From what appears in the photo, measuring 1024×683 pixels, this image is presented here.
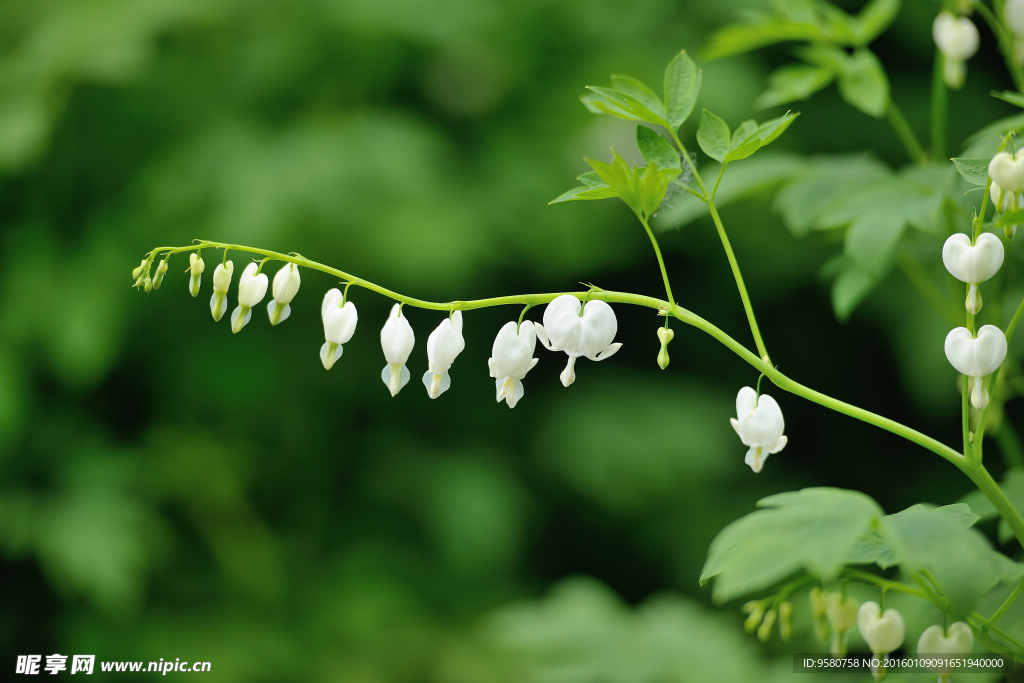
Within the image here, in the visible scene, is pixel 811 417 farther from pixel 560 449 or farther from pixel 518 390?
pixel 518 390

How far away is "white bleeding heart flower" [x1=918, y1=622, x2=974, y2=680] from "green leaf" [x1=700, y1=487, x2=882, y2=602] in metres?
0.21

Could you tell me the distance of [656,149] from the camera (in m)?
0.60

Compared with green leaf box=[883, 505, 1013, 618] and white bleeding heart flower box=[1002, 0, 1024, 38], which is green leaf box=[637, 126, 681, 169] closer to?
green leaf box=[883, 505, 1013, 618]

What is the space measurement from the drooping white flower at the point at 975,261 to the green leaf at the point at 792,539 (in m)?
0.19

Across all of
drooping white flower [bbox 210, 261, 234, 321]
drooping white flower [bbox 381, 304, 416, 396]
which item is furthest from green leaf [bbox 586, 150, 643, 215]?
→ drooping white flower [bbox 210, 261, 234, 321]

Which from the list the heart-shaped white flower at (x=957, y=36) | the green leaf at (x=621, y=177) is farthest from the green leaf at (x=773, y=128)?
the heart-shaped white flower at (x=957, y=36)

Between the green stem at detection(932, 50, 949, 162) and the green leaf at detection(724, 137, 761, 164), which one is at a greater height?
the green stem at detection(932, 50, 949, 162)

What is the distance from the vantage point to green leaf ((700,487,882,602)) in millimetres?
426

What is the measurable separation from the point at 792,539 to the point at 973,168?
0.36 m

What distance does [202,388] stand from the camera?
215 cm

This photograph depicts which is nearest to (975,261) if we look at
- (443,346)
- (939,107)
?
(443,346)

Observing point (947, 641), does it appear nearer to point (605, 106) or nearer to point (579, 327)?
point (579, 327)

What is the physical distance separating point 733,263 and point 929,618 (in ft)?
1.79

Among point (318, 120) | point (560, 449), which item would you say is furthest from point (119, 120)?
point (560, 449)
